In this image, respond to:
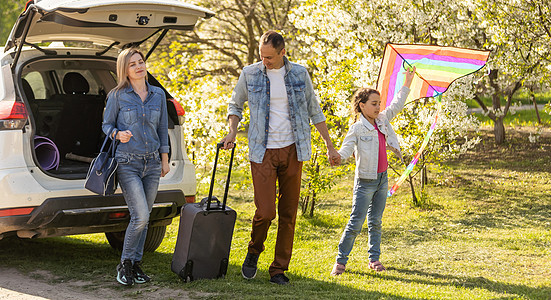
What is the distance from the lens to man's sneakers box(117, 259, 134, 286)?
537 centimetres

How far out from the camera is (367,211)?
19.8 ft

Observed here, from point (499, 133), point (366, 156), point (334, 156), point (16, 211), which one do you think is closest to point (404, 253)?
point (366, 156)

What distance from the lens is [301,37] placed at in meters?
11.3

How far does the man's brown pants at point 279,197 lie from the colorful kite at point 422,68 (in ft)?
4.17

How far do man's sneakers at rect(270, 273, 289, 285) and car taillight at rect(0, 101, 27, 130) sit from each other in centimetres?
224

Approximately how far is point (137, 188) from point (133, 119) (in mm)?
517

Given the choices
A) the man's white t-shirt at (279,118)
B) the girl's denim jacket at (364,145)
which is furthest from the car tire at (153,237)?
the girl's denim jacket at (364,145)

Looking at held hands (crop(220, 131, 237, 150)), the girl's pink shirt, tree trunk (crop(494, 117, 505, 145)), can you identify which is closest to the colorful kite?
the girl's pink shirt

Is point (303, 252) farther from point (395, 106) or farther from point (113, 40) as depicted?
point (113, 40)

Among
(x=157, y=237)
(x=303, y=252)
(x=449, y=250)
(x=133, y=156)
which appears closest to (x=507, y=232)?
(x=449, y=250)

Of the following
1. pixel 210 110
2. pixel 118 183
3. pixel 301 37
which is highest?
pixel 301 37

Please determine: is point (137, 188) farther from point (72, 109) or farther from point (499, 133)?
point (499, 133)

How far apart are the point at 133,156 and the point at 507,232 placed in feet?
14.9

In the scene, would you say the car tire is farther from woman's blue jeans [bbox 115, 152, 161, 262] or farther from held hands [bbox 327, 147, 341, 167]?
held hands [bbox 327, 147, 341, 167]
